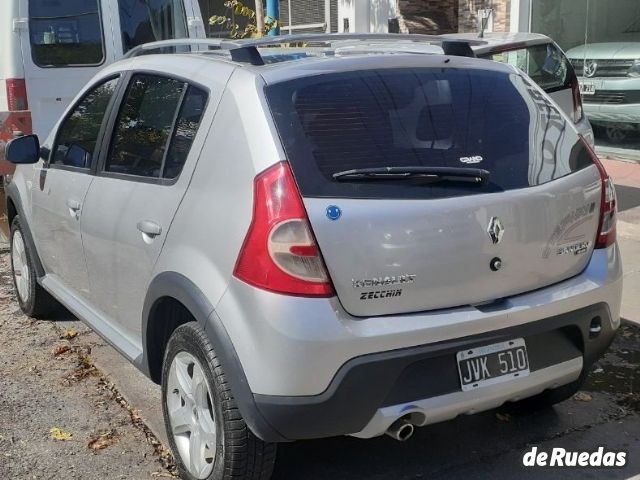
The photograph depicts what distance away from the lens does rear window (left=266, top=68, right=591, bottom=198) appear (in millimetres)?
2828

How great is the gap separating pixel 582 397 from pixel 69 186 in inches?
110

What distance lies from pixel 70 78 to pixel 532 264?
6.42 metres

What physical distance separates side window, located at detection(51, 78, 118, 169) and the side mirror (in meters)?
0.13

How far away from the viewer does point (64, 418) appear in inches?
156

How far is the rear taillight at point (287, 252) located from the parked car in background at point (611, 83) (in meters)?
8.06

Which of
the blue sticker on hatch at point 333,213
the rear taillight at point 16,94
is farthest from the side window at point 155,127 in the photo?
the rear taillight at point 16,94

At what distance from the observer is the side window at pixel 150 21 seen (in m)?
8.54

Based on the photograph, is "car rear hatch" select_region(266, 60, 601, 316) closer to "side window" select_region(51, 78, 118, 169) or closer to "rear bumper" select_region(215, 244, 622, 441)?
"rear bumper" select_region(215, 244, 622, 441)

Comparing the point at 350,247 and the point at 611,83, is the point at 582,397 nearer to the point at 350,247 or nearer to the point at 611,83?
the point at 350,247

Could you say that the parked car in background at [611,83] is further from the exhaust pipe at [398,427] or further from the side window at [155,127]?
the exhaust pipe at [398,427]

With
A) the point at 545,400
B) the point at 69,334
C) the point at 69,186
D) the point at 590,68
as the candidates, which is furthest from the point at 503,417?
the point at 590,68

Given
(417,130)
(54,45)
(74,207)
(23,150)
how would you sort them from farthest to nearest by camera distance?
(54,45), (23,150), (74,207), (417,130)

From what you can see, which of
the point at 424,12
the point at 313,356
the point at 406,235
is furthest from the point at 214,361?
the point at 424,12

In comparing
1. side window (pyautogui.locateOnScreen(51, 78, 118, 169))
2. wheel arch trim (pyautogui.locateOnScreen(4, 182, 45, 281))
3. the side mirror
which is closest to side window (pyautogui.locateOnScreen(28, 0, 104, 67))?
wheel arch trim (pyautogui.locateOnScreen(4, 182, 45, 281))
